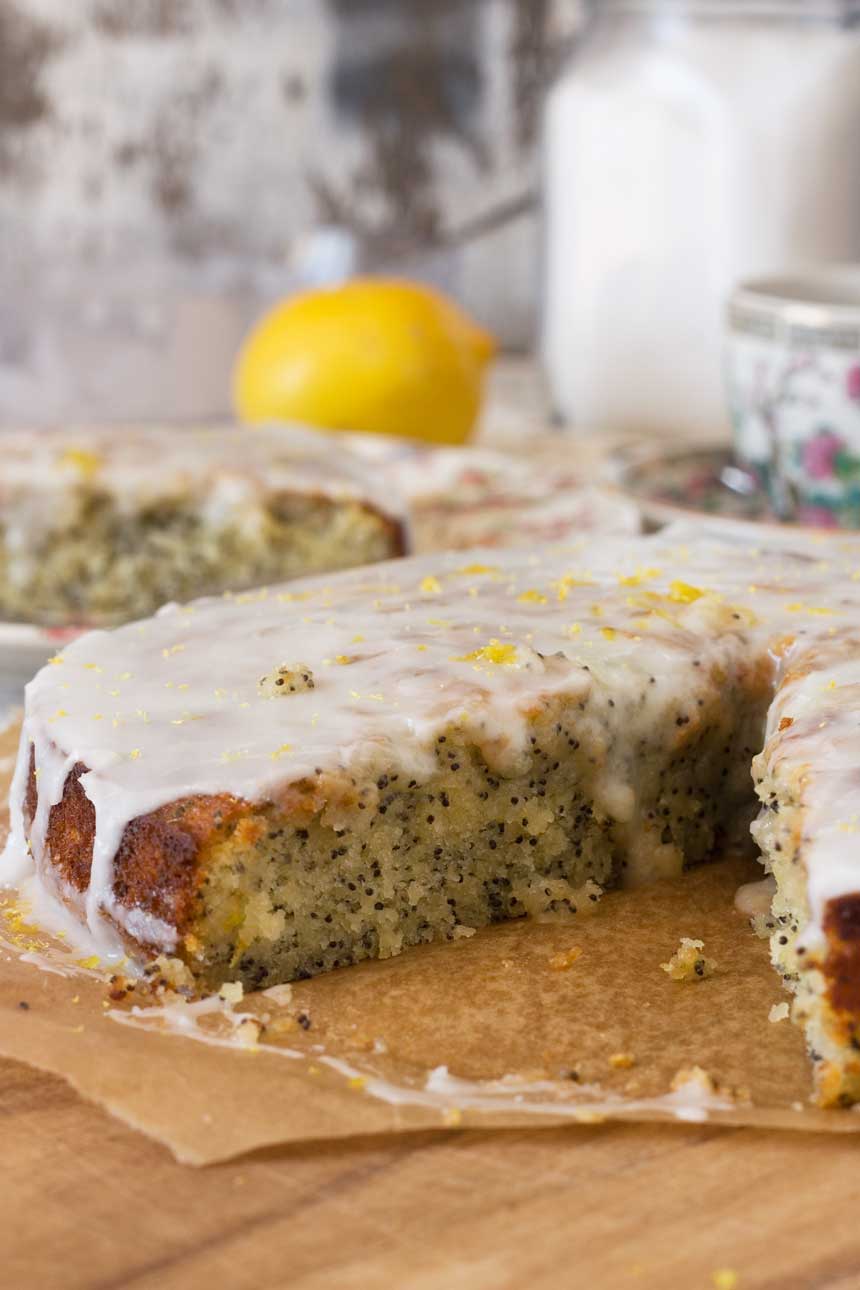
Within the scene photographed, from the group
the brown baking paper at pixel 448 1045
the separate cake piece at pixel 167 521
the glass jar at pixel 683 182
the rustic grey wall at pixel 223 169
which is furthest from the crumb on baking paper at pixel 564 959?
the rustic grey wall at pixel 223 169

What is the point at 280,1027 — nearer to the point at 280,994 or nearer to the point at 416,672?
the point at 280,994

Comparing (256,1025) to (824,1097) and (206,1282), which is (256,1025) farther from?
(824,1097)

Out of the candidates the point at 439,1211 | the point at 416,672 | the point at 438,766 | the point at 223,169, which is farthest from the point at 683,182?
the point at 439,1211

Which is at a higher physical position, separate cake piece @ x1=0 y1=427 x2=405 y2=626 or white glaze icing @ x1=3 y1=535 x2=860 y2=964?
white glaze icing @ x1=3 y1=535 x2=860 y2=964

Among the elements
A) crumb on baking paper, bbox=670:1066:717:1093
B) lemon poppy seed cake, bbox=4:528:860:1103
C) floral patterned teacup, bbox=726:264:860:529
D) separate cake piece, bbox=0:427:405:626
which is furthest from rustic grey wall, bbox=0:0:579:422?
crumb on baking paper, bbox=670:1066:717:1093

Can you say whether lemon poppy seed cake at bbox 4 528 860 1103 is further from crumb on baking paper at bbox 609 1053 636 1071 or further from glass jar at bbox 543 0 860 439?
glass jar at bbox 543 0 860 439
